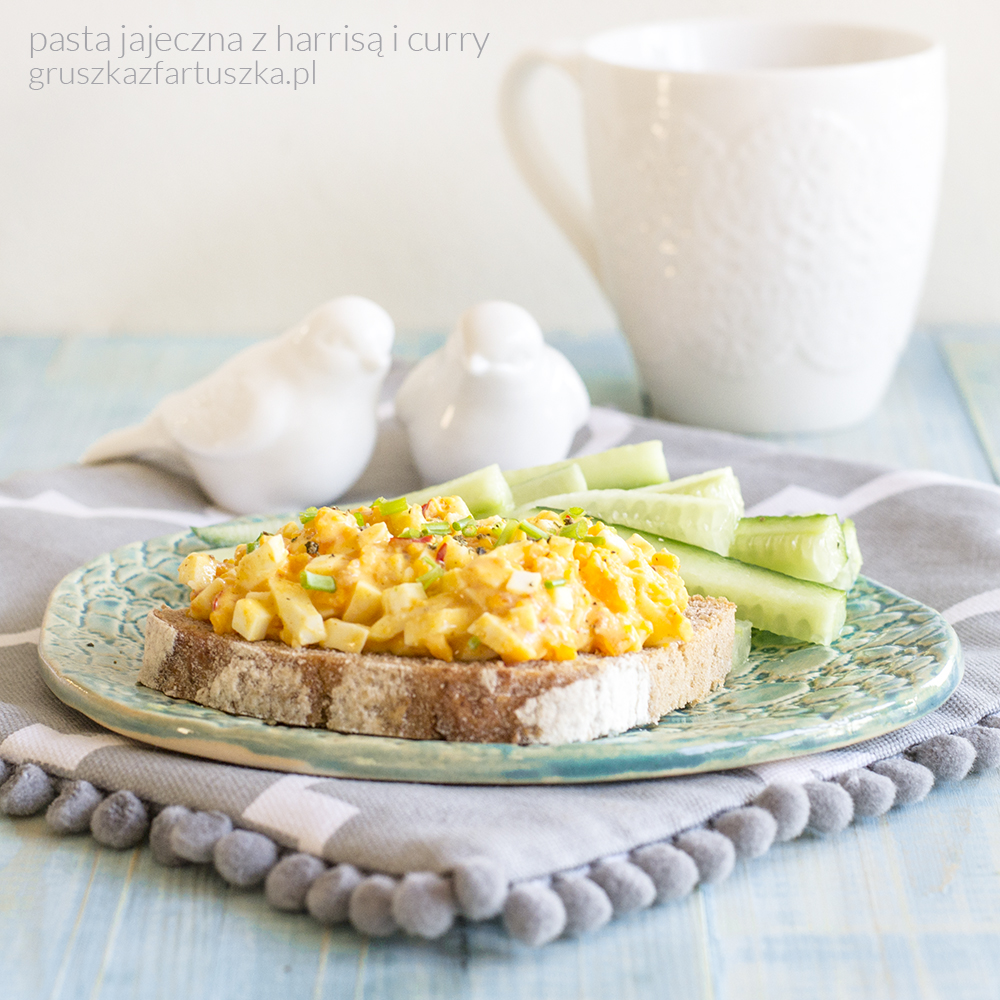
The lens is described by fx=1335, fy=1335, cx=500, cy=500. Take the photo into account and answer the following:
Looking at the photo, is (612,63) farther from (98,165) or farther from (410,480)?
(98,165)

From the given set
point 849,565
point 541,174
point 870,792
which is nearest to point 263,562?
point 870,792

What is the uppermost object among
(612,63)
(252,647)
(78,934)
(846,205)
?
(612,63)

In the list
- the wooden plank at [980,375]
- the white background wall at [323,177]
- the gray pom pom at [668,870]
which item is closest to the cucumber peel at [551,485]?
the gray pom pom at [668,870]

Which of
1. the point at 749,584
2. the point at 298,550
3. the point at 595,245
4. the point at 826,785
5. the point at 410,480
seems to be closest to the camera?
the point at 826,785

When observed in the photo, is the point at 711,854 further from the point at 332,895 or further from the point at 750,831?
the point at 332,895

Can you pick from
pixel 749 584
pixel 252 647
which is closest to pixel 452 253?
pixel 749 584

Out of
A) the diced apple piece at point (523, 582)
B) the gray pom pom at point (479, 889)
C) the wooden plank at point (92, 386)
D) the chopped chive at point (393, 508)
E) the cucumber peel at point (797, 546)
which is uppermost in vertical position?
the diced apple piece at point (523, 582)

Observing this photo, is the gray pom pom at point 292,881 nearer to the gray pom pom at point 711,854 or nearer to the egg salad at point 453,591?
the egg salad at point 453,591
